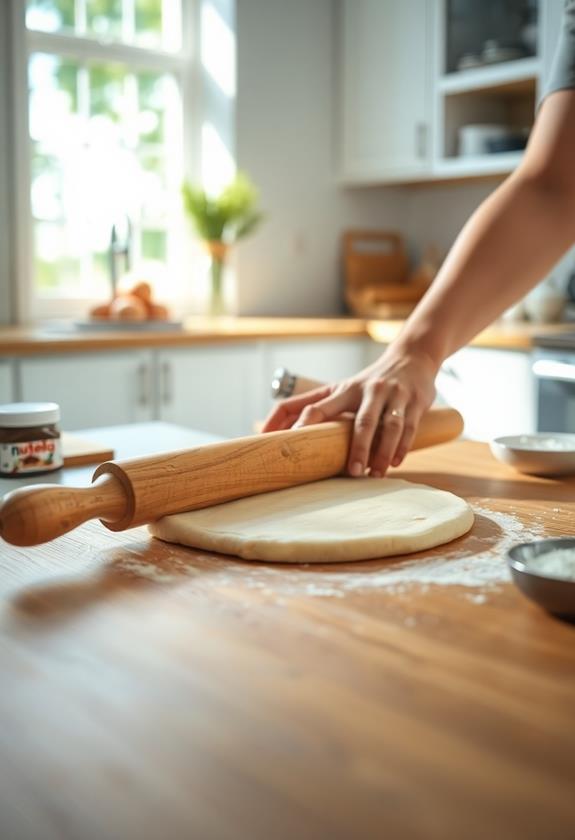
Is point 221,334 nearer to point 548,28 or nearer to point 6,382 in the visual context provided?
point 6,382

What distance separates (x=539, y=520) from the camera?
0.90 metres

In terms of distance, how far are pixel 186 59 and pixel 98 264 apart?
0.84 meters

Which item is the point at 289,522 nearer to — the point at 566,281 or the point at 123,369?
the point at 123,369

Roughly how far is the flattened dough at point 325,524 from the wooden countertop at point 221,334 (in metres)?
1.55

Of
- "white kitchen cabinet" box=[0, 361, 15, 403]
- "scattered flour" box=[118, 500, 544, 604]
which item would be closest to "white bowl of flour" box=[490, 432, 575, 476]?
"scattered flour" box=[118, 500, 544, 604]

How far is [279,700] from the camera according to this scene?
523mm

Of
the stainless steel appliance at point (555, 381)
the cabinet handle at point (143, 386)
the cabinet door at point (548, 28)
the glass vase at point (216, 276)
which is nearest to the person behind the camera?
the stainless steel appliance at point (555, 381)

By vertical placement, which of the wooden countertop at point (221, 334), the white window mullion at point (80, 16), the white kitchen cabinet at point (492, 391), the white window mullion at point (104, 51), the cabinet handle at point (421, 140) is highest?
the white window mullion at point (80, 16)

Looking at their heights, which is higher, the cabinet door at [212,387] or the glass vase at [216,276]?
the glass vase at [216,276]

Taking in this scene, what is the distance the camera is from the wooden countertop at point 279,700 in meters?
0.42

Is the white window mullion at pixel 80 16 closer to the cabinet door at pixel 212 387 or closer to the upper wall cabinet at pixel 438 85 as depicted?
the upper wall cabinet at pixel 438 85

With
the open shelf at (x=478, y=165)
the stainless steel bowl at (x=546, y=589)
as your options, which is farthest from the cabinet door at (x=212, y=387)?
the stainless steel bowl at (x=546, y=589)

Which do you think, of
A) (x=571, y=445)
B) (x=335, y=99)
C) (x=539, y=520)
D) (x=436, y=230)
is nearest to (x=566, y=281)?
(x=436, y=230)

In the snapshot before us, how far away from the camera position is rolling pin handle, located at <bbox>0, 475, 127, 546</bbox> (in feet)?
2.44
